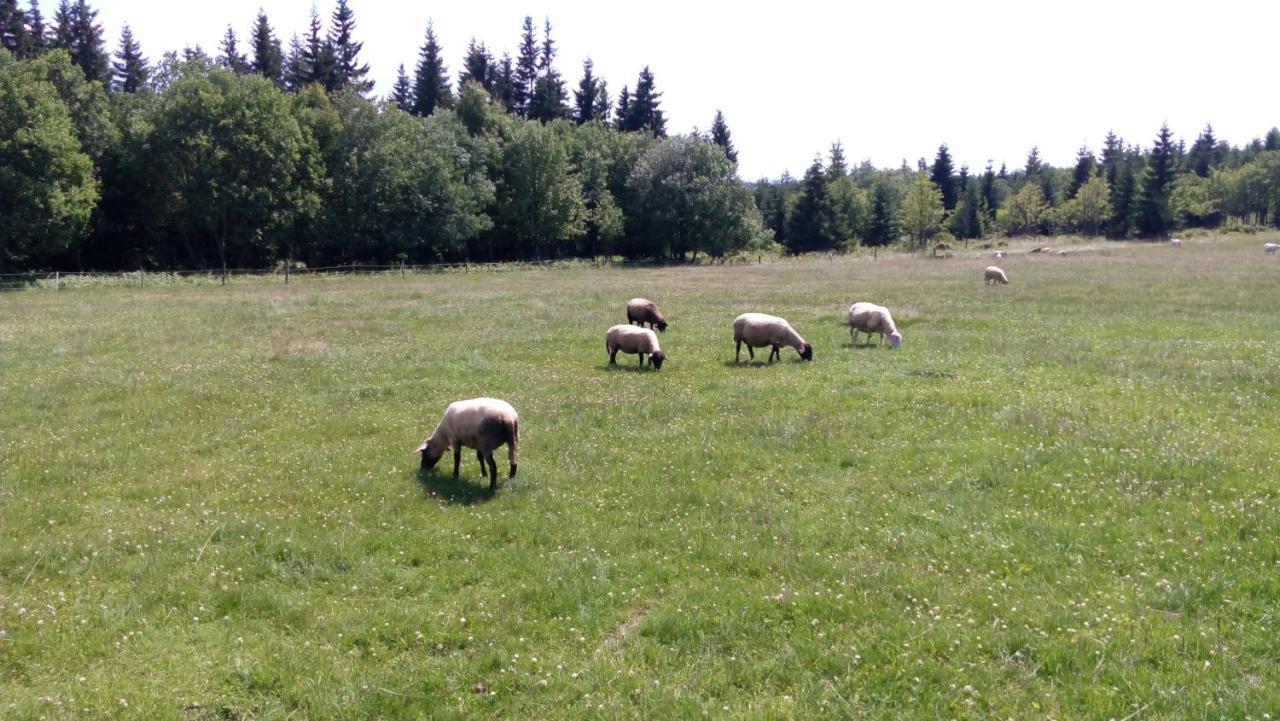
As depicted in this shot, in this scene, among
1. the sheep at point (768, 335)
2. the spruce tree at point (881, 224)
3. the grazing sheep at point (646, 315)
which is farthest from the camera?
the spruce tree at point (881, 224)

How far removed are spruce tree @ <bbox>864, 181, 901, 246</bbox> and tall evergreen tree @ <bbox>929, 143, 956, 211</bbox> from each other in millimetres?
21497

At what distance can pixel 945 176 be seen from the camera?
499 ft

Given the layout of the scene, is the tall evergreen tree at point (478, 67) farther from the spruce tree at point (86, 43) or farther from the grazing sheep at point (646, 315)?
the grazing sheep at point (646, 315)

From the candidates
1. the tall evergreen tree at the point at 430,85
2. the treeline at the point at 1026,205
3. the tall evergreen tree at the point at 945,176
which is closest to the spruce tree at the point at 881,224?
the treeline at the point at 1026,205

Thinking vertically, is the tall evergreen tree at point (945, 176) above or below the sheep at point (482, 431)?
above

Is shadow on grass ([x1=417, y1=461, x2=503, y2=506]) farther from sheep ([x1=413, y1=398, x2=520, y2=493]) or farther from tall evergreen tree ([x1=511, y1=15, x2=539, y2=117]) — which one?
tall evergreen tree ([x1=511, y1=15, x2=539, y2=117])

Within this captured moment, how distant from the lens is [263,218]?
73.9 m

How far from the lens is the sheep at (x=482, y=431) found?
44.7 feet

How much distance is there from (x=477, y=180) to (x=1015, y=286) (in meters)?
57.7

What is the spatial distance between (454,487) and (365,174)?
248 feet

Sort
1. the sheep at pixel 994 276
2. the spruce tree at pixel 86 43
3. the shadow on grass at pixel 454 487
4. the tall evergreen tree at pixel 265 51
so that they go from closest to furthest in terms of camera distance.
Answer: the shadow on grass at pixel 454 487 → the sheep at pixel 994 276 → the spruce tree at pixel 86 43 → the tall evergreen tree at pixel 265 51

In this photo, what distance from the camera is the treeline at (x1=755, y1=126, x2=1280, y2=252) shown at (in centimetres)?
12131

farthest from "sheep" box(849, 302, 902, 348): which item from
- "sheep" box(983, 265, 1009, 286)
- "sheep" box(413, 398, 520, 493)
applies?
"sheep" box(983, 265, 1009, 286)

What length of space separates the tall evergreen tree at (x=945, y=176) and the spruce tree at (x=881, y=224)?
2150 cm
